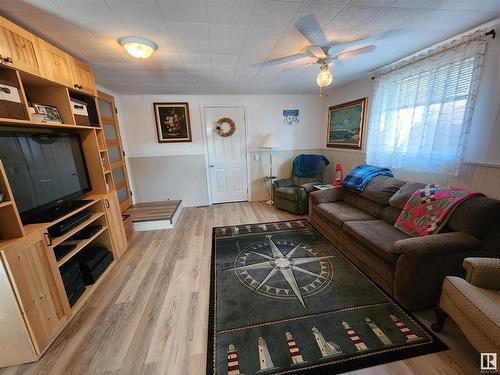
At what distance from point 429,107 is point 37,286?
3.89m

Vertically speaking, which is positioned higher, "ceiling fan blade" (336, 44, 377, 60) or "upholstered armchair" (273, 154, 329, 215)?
"ceiling fan blade" (336, 44, 377, 60)

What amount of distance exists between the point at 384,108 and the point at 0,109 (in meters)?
3.80

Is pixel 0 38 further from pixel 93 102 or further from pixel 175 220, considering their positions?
pixel 175 220

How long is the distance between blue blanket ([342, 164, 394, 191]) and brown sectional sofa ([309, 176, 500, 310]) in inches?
15.5

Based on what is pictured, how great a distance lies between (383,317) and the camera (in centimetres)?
159

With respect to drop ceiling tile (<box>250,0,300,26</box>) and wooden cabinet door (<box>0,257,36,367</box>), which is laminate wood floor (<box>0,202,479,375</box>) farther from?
drop ceiling tile (<box>250,0,300,26</box>)

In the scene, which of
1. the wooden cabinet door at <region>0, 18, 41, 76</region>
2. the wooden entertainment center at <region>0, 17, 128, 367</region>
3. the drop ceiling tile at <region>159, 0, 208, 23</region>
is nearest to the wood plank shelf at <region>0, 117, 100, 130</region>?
the wooden entertainment center at <region>0, 17, 128, 367</region>

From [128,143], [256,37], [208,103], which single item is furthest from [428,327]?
[128,143]

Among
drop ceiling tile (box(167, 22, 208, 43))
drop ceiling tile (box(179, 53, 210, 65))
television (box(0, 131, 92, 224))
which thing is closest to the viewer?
television (box(0, 131, 92, 224))

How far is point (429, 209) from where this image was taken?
6.38 ft

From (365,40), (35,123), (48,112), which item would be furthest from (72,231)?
(365,40)

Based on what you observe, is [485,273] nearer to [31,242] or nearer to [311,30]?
[311,30]

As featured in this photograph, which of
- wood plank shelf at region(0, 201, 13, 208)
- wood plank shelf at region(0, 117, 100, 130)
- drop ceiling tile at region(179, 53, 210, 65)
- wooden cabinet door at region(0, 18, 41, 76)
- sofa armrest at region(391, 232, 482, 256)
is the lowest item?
sofa armrest at region(391, 232, 482, 256)

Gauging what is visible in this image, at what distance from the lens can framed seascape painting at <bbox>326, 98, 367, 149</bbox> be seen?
3369 millimetres
